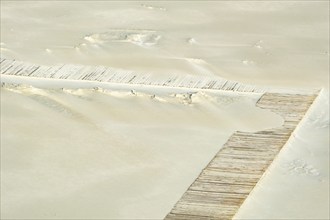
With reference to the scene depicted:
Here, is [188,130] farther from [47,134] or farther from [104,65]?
[104,65]

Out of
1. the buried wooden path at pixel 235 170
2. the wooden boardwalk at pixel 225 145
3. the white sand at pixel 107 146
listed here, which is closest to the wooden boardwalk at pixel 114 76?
the wooden boardwalk at pixel 225 145

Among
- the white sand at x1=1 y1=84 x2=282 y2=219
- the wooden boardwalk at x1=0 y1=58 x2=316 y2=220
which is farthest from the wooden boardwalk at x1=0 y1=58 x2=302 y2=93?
the white sand at x1=1 y1=84 x2=282 y2=219

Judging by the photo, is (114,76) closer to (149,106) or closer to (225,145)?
(149,106)

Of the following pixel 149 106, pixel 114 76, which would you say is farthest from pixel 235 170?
pixel 114 76

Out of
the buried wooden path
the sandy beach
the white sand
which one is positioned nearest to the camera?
the buried wooden path

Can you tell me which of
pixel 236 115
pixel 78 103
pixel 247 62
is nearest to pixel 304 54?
pixel 247 62

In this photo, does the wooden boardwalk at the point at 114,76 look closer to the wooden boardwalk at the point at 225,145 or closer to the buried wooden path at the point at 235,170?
the wooden boardwalk at the point at 225,145

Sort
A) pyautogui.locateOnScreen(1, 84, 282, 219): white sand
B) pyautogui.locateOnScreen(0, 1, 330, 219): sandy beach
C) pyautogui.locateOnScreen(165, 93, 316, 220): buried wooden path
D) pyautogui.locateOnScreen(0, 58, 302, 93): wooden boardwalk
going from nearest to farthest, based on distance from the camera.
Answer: pyautogui.locateOnScreen(165, 93, 316, 220): buried wooden path < pyautogui.locateOnScreen(1, 84, 282, 219): white sand < pyautogui.locateOnScreen(0, 1, 330, 219): sandy beach < pyautogui.locateOnScreen(0, 58, 302, 93): wooden boardwalk

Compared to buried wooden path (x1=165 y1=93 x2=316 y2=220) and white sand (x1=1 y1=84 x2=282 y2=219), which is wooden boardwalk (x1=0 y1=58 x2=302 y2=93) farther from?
buried wooden path (x1=165 y1=93 x2=316 y2=220)

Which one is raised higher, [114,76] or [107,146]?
[107,146]
